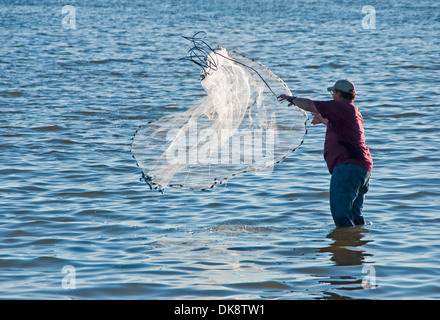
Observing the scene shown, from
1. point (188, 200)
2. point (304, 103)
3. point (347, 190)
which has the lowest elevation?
point (188, 200)

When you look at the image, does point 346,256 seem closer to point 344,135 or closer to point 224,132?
point 344,135

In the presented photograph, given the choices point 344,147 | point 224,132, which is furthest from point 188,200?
point 344,147

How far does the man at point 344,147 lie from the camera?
7043mm

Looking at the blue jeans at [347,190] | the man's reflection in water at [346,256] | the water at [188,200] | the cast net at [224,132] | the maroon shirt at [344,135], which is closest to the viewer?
the man's reflection in water at [346,256]

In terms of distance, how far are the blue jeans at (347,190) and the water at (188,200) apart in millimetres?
280

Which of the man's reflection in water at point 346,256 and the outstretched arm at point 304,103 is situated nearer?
the man's reflection in water at point 346,256

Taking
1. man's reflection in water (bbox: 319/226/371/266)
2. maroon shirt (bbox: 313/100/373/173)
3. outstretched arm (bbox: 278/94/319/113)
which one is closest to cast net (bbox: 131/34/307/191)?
maroon shirt (bbox: 313/100/373/173)

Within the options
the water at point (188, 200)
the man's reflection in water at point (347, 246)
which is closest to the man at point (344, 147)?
the man's reflection in water at point (347, 246)

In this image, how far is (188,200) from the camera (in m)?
9.25

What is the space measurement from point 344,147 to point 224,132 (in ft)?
4.41

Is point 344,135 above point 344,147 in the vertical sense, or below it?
above

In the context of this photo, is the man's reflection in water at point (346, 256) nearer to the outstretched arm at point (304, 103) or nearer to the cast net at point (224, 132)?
the cast net at point (224, 132)

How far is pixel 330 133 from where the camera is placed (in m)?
7.26

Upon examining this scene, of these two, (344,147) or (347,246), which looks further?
(347,246)
